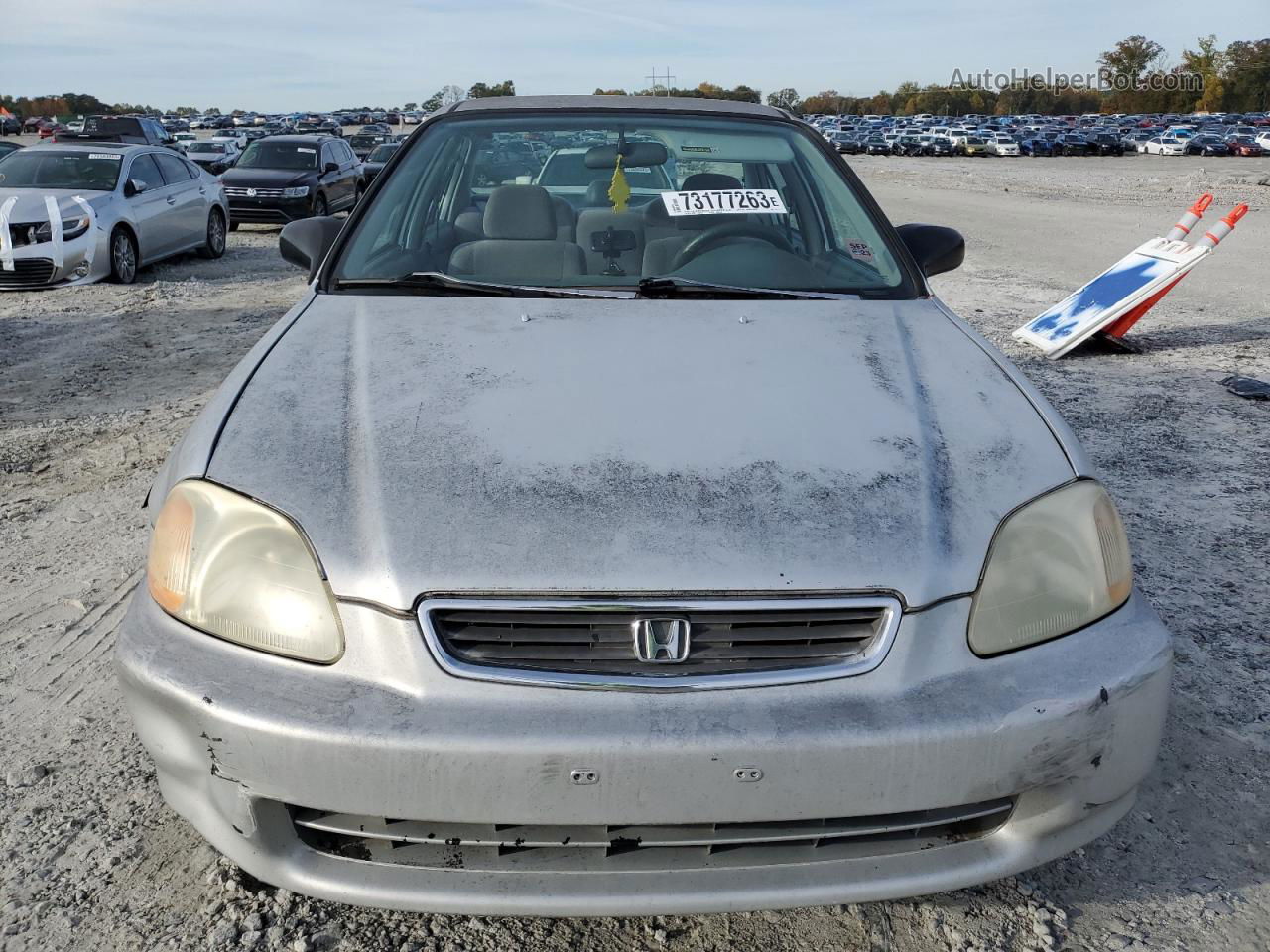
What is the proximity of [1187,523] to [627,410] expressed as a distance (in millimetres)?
3027

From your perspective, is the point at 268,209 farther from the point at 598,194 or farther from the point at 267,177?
the point at 598,194

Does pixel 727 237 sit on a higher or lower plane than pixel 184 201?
higher

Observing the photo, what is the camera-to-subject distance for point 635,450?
2041 millimetres

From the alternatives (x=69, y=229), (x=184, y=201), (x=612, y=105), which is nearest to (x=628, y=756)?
(x=612, y=105)

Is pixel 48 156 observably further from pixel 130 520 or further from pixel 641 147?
pixel 641 147

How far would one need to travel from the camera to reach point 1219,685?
3016 mm

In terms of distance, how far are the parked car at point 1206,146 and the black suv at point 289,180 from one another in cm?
4712

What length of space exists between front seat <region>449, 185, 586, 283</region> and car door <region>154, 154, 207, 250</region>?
9710 mm

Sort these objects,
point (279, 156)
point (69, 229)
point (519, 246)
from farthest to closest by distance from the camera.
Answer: point (279, 156) → point (69, 229) → point (519, 246)

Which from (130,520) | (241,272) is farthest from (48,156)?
(130,520)

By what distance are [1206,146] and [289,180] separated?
163 ft

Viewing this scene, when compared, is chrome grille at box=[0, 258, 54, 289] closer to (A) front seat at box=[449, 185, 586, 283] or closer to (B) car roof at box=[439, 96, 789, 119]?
(B) car roof at box=[439, 96, 789, 119]

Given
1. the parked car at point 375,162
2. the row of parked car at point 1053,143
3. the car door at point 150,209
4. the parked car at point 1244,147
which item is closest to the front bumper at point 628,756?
the car door at point 150,209

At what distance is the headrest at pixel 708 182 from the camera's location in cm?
334
